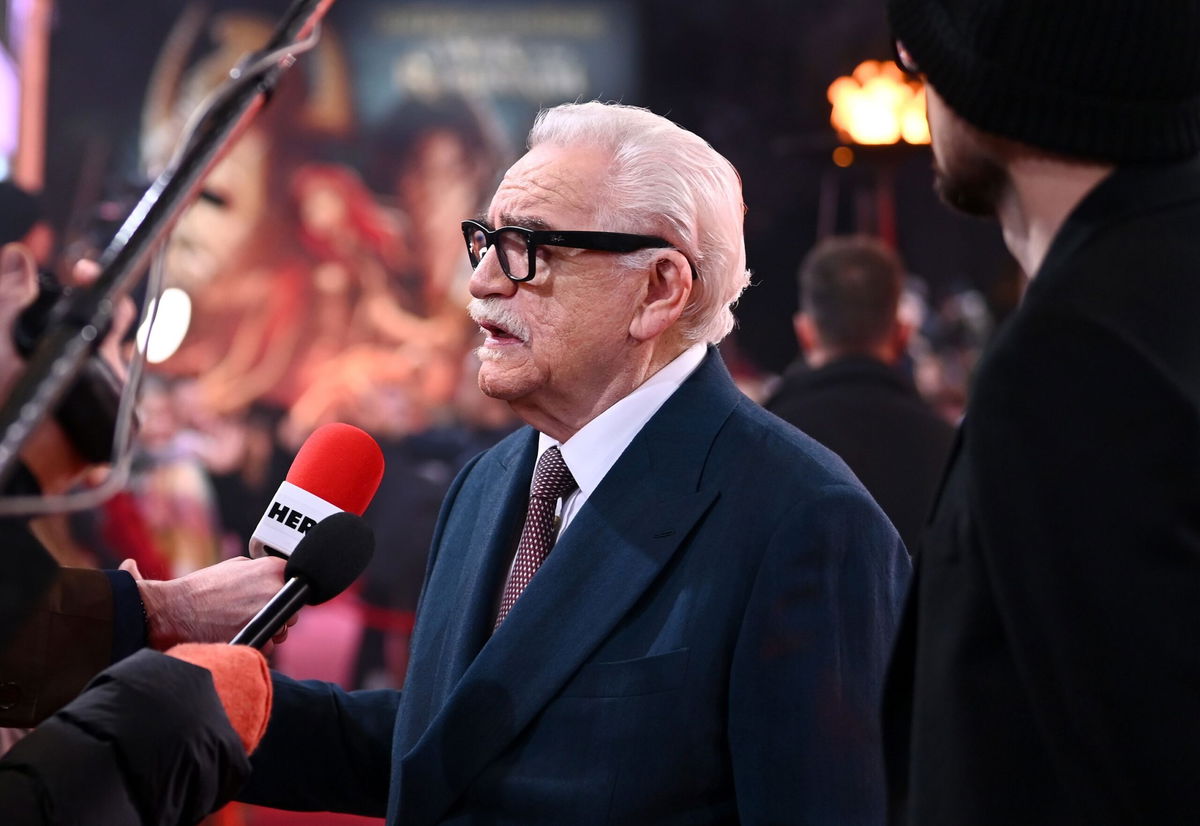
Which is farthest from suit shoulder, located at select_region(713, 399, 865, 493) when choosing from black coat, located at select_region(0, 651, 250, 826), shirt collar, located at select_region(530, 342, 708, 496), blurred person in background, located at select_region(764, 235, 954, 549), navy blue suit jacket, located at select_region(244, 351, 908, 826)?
blurred person in background, located at select_region(764, 235, 954, 549)

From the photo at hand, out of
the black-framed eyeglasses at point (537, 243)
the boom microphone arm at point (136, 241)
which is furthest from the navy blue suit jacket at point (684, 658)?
the boom microphone arm at point (136, 241)

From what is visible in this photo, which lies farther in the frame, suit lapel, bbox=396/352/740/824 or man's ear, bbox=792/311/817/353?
man's ear, bbox=792/311/817/353

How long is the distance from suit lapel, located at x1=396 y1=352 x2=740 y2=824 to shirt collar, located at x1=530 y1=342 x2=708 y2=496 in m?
0.05

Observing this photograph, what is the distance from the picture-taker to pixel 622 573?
5.34 feet

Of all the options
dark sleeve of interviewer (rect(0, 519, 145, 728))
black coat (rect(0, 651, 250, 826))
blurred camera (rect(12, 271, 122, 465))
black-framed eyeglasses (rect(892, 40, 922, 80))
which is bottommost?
black coat (rect(0, 651, 250, 826))

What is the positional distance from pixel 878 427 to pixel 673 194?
1549mm

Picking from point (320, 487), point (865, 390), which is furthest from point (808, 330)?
point (320, 487)

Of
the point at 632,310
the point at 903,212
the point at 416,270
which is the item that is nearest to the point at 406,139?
the point at 416,270

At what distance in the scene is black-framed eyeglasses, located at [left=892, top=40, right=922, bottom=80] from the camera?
1096mm

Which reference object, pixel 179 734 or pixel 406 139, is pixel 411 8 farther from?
pixel 179 734

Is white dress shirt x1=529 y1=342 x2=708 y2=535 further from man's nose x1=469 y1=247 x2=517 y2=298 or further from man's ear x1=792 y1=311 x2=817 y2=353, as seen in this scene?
man's ear x1=792 y1=311 x2=817 y2=353

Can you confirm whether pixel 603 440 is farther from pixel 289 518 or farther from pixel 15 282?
pixel 15 282

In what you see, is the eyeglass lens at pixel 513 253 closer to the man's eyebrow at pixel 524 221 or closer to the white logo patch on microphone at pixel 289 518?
the man's eyebrow at pixel 524 221

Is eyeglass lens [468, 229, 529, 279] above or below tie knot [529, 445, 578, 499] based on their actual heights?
above
